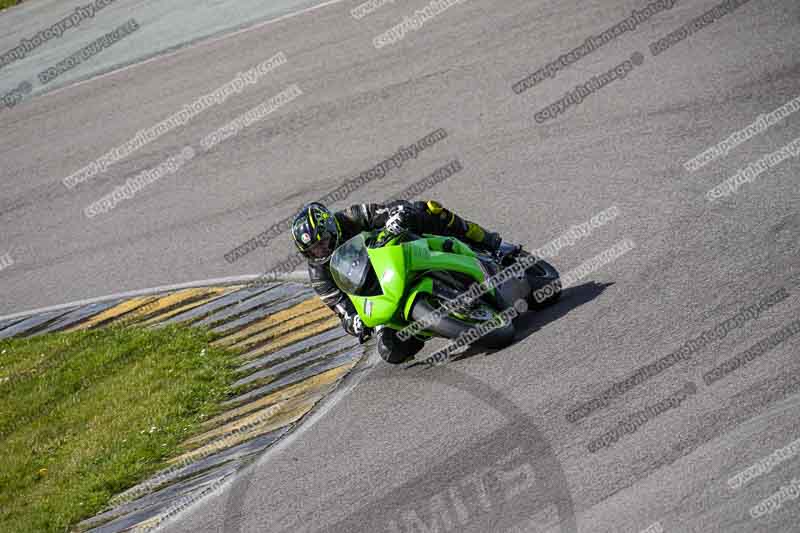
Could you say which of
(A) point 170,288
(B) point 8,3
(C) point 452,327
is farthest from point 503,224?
(B) point 8,3

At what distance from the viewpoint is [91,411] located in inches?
411

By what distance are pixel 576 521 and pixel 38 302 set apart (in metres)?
9.81

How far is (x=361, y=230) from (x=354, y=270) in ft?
2.80

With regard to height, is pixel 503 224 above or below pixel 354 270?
below

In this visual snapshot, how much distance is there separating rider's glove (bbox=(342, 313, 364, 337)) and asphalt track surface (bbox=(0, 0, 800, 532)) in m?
0.43

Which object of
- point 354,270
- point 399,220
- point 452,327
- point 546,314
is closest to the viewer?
point 452,327

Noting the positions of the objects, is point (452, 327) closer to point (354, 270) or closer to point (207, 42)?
point (354, 270)

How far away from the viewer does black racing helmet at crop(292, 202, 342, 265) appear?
336 inches

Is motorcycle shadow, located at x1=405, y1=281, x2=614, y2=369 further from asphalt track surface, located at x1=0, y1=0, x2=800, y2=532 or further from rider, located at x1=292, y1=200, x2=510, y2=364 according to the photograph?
rider, located at x1=292, y1=200, x2=510, y2=364

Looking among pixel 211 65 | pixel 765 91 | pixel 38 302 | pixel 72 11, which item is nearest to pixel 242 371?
pixel 38 302

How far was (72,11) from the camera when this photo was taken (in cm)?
2319

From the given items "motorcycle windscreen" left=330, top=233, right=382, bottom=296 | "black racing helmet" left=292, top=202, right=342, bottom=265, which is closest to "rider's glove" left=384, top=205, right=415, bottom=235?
"motorcycle windscreen" left=330, top=233, right=382, bottom=296

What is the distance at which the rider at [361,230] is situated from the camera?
336 inches

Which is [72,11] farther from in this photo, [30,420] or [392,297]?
[392,297]
